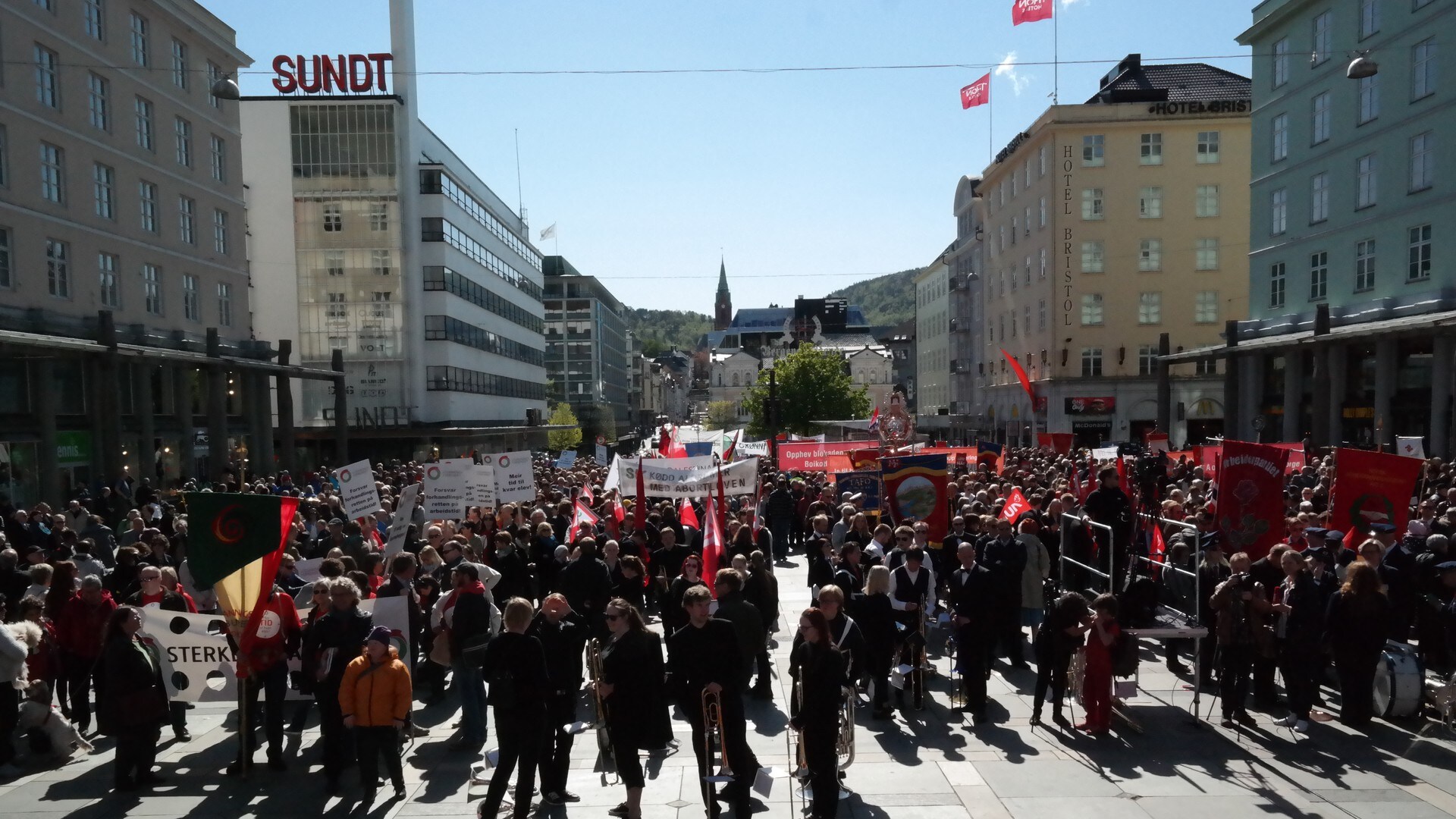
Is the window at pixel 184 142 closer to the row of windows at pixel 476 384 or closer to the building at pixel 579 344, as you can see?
the row of windows at pixel 476 384

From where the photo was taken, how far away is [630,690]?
730cm

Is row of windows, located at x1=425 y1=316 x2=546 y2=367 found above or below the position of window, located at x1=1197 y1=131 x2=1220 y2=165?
below

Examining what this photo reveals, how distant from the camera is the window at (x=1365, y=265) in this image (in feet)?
102

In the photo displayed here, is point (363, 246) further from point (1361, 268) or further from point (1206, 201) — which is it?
Result: point (1361, 268)

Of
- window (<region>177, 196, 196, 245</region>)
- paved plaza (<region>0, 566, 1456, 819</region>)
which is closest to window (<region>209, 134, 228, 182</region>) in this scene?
window (<region>177, 196, 196, 245</region>)

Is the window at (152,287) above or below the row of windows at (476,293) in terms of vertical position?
below

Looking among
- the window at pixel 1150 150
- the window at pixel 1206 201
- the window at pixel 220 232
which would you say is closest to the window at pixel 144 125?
the window at pixel 220 232

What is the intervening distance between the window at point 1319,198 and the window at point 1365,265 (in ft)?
7.75

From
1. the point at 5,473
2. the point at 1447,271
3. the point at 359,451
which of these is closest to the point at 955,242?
the point at 359,451

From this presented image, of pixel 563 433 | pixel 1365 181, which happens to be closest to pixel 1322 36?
pixel 1365 181

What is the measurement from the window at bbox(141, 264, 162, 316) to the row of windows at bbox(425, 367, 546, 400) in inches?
850

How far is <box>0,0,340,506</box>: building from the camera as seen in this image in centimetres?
2688

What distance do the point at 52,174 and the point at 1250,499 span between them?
31.0 m

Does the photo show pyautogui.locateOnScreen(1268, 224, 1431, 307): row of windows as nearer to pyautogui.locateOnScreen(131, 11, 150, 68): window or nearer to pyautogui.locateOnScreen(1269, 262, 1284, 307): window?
pyautogui.locateOnScreen(1269, 262, 1284, 307): window
